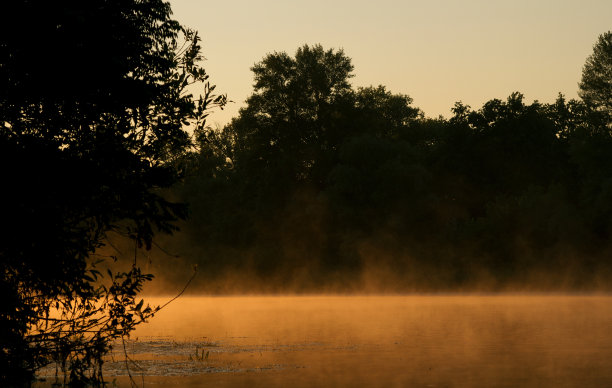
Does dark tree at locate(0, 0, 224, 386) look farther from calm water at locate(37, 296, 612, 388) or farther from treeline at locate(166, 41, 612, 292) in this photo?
treeline at locate(166, 41, 612, 292)

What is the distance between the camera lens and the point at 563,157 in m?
91.7

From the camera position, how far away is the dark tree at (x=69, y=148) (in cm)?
1662

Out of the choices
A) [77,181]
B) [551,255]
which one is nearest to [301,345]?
[77,181]

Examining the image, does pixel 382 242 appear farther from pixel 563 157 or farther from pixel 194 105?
pixel 194 105

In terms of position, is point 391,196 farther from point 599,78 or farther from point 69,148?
point 69,148

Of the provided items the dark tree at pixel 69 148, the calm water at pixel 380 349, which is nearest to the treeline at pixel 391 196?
the calm water at pixel 380 349

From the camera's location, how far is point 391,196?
80.4 meters

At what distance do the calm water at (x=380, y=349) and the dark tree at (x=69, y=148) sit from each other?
3987 mm

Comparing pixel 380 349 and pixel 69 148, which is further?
pixel 380 349

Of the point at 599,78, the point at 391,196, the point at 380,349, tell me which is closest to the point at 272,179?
the point at 391,196

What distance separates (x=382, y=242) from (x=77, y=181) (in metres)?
62.0

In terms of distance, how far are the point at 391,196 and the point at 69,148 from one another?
63.6m

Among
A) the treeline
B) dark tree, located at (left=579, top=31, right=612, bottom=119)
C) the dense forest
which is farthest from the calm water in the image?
dark tree, located at (left=579, top=31, right=612, bottom=119)

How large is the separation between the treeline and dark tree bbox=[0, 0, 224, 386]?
55.7 metres
